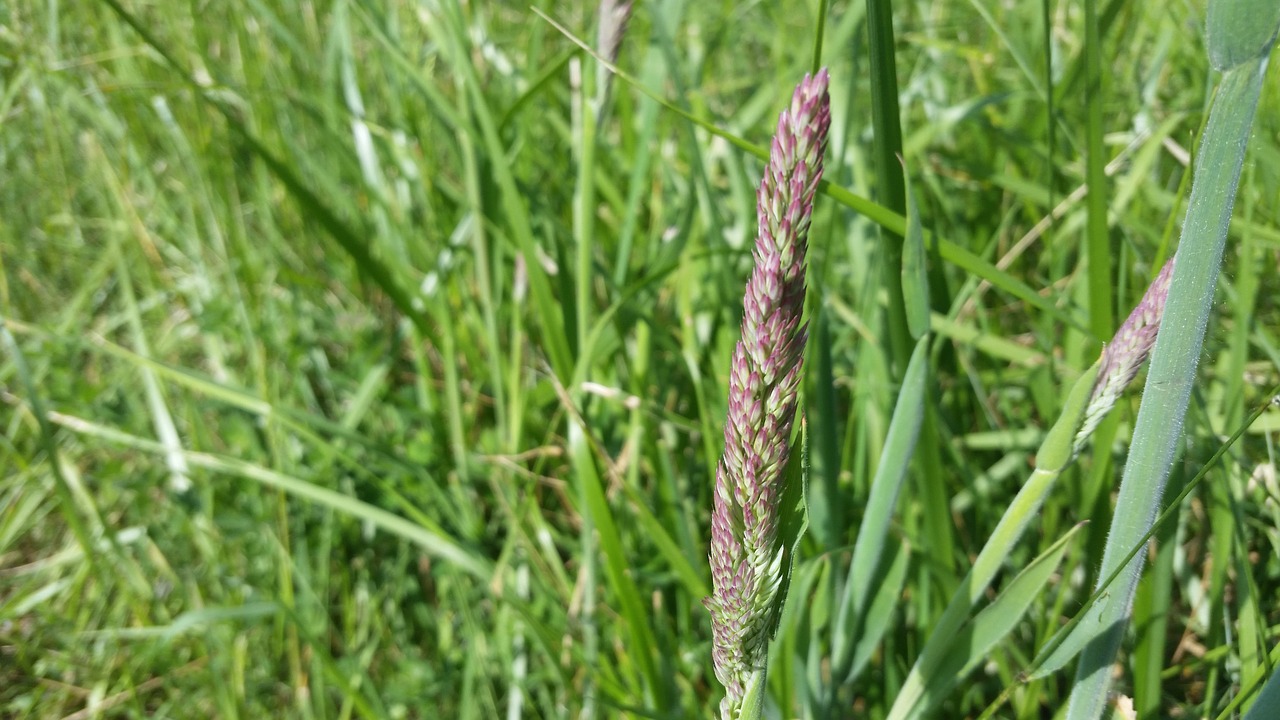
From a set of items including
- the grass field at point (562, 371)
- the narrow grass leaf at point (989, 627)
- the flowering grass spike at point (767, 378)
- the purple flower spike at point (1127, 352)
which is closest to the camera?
the flowering grass spike at point (767, 378)

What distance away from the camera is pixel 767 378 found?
55 centimetres

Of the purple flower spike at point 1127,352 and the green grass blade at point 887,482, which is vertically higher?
the purple flower spike at point 1127,352

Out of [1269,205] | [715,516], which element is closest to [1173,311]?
[715,516]

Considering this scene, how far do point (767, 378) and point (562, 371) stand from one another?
973mm

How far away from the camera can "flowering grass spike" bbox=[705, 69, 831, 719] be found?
52 centimetres

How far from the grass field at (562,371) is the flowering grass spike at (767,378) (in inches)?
12.2

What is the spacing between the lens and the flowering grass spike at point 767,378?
1.71 ft

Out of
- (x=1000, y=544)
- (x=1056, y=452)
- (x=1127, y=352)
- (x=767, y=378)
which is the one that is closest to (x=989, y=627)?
(x=1000, y=544)

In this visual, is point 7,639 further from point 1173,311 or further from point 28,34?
point 1173,311

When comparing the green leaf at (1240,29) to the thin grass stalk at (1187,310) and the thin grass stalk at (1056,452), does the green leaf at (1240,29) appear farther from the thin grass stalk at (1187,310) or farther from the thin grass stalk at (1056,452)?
the thin grass stalk at (1056,452)

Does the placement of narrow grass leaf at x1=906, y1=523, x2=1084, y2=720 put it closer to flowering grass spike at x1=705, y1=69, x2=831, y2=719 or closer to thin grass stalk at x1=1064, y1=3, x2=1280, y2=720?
thin grass stalk at x1=1064, y1=3, x2=1280, y2=720

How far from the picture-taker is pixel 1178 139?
195cm

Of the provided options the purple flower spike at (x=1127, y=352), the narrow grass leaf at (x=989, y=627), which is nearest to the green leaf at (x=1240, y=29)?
the purple flower spike at (x=1127, y=352)

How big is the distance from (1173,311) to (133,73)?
2.55 metres
